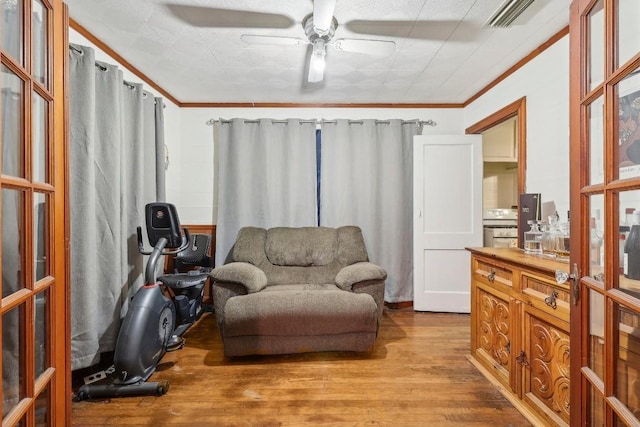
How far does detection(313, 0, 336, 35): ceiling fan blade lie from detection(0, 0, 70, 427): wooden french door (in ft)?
3.48

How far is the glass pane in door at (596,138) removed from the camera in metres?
1.04

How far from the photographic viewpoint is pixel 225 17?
74.2 inches

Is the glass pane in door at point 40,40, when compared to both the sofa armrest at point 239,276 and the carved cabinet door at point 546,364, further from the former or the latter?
the carved cabinet door at point 546,364

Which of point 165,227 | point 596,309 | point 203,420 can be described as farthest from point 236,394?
point 596,309

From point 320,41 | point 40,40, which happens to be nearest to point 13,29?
point 40,40

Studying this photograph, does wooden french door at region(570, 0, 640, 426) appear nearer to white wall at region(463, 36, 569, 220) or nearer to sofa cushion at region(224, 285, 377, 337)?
white wall at region(463, 36, 569, 220)

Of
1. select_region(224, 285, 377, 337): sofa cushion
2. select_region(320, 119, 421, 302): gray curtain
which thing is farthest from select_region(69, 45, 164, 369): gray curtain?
select_region(320, 119, 421, 302): gray curtain

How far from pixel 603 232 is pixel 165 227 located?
90.2 inches

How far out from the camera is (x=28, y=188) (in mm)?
917

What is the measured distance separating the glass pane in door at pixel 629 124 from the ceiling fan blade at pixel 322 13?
1211mm

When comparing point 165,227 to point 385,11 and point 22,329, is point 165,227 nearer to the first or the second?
point 22,329

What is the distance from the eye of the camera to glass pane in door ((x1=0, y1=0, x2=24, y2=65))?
916mm

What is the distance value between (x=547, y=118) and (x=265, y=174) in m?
2.56

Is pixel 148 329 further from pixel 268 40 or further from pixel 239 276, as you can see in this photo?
pixel 268 40
